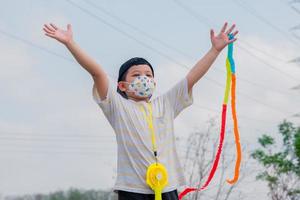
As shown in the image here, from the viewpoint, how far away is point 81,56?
12.0ft

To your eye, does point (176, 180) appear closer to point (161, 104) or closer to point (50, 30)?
point (161, 104)

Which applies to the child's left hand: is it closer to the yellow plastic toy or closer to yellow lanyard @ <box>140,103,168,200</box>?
yellow lanyard @ <box>140,103,168,200</box>

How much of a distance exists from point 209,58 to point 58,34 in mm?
999

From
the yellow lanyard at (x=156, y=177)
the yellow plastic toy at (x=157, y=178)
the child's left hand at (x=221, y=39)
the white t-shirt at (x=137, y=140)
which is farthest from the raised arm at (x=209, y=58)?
the yellow plastic toy at (x=157, y=178)

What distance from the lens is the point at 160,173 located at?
358 centimetres

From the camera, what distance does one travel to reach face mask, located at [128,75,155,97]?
12.5 ft

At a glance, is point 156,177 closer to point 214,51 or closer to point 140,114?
point 140,114

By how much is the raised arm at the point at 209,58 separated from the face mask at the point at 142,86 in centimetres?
30

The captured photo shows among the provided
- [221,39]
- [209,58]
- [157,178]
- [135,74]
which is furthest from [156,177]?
[221,39]

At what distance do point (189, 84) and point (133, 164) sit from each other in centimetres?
69

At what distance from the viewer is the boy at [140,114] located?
144 inches

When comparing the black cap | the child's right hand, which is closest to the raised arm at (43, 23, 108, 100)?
the child's right hand

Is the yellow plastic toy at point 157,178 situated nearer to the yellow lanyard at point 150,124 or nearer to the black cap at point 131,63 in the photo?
the yellow lanyard at point 150,124

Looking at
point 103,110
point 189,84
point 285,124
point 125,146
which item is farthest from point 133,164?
point 285,124
